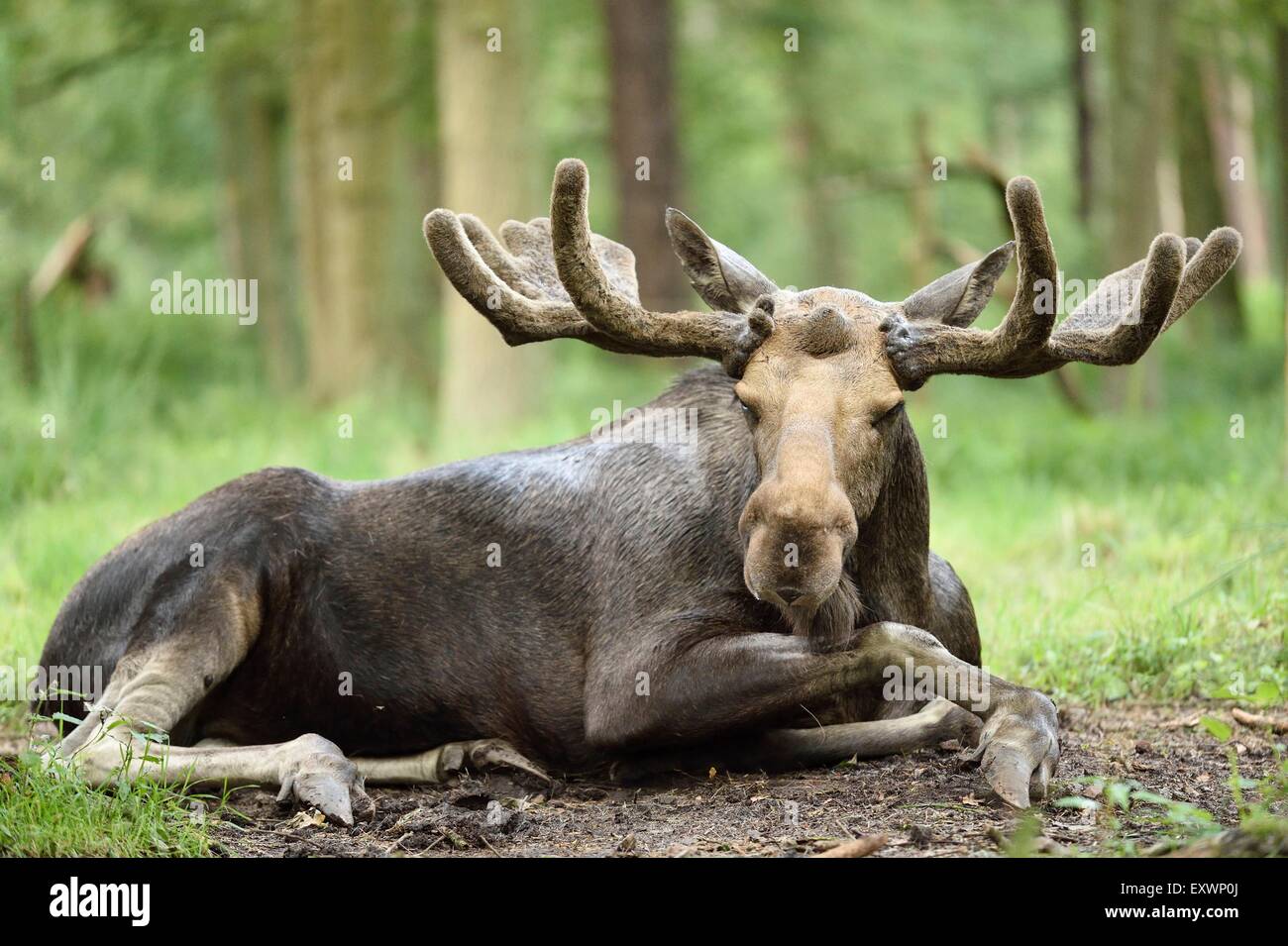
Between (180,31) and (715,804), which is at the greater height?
(180,31)

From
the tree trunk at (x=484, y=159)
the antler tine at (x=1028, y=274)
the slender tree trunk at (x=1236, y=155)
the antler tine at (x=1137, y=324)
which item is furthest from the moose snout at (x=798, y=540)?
the tree trunk at (x=484, y=159)

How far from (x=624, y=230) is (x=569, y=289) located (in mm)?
12480

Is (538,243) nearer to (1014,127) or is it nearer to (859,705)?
(859,705)

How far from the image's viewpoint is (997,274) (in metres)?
5.79

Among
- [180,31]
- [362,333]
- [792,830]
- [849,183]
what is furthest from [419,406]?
[792,830]

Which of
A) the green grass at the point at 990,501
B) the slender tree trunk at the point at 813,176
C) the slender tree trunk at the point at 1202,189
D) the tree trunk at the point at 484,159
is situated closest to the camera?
the green grass at the point at 990,501

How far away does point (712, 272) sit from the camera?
5.95 meters

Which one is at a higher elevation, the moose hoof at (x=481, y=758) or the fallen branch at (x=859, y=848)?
the moose hoof at (x=481, y=758)

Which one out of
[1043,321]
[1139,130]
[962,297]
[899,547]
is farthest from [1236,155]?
[1043,321]

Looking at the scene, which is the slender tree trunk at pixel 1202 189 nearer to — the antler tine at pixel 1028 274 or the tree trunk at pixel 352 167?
the tree trunk at pixel 352 167

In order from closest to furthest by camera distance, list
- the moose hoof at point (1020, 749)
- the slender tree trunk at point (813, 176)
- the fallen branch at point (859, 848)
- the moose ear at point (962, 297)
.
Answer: the fallen branch at point (859, 848)
the moose hoof at point (1020, 749)
the moose ear at point (962, 297)
the slender tree trunk at point (813, 176)

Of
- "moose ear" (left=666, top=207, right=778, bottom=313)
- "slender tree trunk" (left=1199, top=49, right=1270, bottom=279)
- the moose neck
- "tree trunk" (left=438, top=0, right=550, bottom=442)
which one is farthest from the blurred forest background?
"moose ear" (left=666, top=207, right=778, bottom=313)

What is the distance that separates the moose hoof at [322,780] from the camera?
17.8 ft

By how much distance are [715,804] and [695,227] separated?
2.07m
